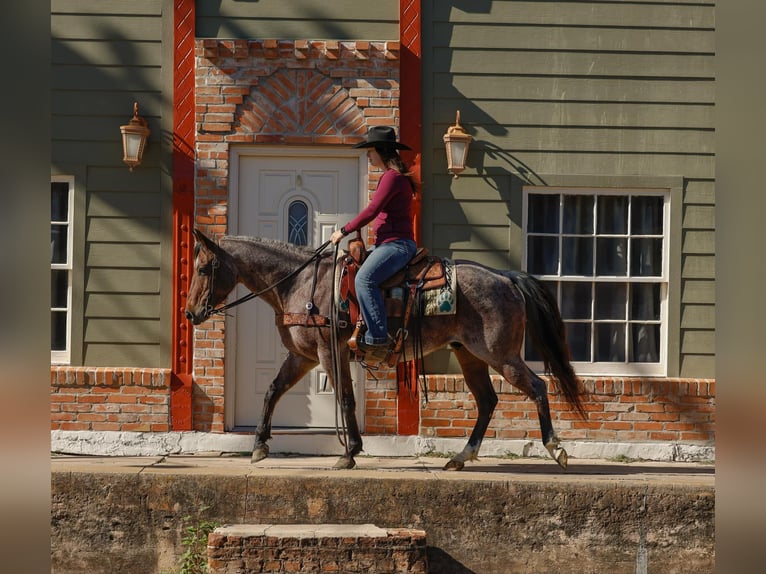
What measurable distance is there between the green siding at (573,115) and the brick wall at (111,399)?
2.86m

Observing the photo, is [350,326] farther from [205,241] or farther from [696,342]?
[696,342]

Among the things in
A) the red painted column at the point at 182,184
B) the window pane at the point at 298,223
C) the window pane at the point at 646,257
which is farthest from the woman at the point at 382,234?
the window pane at the point at 646,257

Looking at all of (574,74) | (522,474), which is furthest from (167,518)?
(574,74)

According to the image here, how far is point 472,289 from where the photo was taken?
659 cm

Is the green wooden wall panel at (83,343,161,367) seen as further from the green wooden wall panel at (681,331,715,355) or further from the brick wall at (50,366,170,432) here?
the green wooden wall panel at (681,331,715,355)

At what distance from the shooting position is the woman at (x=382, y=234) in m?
6.30

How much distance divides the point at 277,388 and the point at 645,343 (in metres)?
3.66

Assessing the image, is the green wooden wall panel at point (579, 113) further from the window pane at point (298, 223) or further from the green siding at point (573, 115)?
the window pane at point (298, 223)

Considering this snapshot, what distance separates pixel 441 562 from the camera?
562 cm

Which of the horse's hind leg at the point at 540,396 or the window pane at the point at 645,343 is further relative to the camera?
the window pane at the point at 645,343

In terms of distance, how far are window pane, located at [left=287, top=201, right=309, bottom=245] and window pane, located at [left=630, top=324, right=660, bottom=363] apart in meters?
3.23

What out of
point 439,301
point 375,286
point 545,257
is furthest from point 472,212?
point 375,286

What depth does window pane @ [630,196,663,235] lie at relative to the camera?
8219 millimetres

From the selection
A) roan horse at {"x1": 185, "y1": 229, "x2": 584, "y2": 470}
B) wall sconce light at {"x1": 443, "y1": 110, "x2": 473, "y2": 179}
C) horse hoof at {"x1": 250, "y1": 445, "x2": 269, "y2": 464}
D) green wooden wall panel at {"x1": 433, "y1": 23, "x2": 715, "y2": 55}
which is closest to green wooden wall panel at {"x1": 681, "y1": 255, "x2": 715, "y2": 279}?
green wooden wall panel at {"x1": 433, "y1": 23, "x2": 715, "y2": 55}
